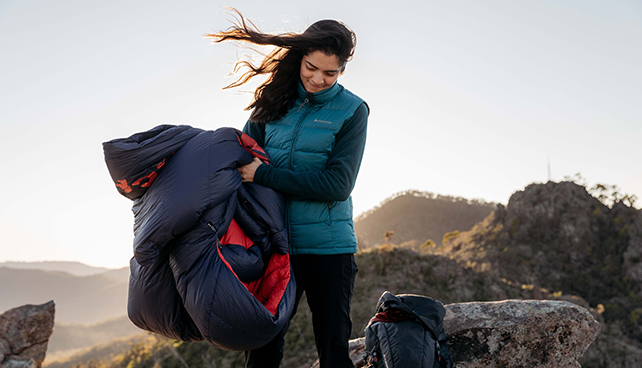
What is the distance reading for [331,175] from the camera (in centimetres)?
191

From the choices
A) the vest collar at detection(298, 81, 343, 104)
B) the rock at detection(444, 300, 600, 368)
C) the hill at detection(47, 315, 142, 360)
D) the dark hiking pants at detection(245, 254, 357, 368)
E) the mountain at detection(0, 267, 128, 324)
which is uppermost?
the vest collar at detection(298, 81, 343, 104)

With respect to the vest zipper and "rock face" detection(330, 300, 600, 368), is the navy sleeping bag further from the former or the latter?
"rock face" detection(330, 300, 600, 368)

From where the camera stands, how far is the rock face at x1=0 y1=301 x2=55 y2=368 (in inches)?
229

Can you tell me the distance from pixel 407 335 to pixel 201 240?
52.6 inches

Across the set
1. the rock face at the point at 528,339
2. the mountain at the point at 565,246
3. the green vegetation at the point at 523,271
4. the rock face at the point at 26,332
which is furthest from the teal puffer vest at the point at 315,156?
the mountain at the point at 565,246

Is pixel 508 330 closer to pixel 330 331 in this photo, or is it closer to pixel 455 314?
pixel 455 314

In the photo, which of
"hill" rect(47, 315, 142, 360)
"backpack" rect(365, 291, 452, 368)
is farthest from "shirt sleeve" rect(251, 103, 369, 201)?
"hill" rect(47, 315, 142, 360)

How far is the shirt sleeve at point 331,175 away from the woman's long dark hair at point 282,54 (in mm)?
373

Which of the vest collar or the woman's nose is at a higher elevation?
the woman's nose

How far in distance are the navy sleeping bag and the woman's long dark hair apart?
39 cm

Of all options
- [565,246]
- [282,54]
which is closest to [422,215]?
[565,246]

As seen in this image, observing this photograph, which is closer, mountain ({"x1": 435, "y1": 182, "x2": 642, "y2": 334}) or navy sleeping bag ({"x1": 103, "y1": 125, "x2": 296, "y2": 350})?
navy sleeping bag ({"x1": 103, "y1": 125, "x2": 296, "y2": 350})

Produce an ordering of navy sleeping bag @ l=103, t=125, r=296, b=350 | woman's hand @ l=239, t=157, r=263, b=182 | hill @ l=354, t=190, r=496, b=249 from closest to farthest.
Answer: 1. navy sleeping bag @ l=103, t=125, r=296, b=350
2. woman's hand @ l=239, t=157, r=263, b=182
3. hill @ l=354, t=190, r=496, b=249

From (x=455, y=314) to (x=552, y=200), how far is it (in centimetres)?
1343
